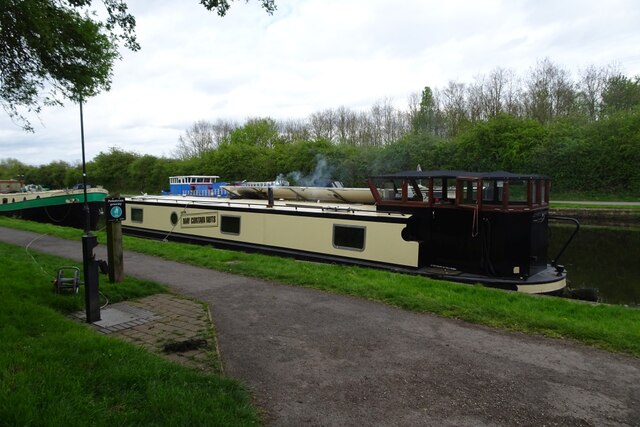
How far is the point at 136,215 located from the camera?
15266 mm

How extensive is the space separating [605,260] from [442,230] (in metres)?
7.64

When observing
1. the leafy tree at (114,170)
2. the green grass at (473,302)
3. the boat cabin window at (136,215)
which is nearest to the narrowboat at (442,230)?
the green grass at (473,302)

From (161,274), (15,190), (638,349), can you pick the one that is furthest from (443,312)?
(15,190)

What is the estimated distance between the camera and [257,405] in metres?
3.24

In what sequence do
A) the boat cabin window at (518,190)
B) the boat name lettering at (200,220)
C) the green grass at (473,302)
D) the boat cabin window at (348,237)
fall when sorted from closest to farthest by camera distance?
the green grass at (473,302), the boat cabin window at (518,190), the boat cabin window at (348,237), the boat name lettering at (200,220)

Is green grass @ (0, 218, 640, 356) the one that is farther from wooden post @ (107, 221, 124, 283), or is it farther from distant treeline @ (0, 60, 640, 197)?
distant treeline @ (0, 60, 640, 197)

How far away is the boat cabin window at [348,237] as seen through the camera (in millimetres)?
9336

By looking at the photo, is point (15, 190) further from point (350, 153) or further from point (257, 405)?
point (257, 405)

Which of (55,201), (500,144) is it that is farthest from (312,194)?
(500,144)

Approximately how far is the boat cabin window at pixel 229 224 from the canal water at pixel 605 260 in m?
8.04

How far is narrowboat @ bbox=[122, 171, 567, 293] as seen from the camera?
770cm

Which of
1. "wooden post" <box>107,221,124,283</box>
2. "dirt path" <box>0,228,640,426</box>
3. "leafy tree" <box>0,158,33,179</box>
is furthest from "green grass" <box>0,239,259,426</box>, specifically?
"leafy tree" <box>0,158,33,179</box>

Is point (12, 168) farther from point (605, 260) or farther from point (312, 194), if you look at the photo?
point (605, 260)

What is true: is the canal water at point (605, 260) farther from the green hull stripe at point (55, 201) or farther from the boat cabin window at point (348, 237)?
the green hull stripe at point (55, 201)
